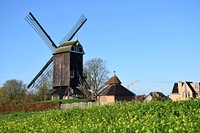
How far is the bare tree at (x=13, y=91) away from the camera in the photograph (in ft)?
172

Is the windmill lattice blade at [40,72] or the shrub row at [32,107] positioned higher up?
the windmill lattice blade at [40,72]

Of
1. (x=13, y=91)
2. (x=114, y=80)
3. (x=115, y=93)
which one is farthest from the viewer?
(x=13, y=91)

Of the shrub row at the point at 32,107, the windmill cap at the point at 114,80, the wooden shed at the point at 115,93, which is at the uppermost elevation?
the windmill cap at the point at 114,80

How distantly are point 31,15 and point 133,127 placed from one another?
4344 cm

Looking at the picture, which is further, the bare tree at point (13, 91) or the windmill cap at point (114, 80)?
the bare tree at point (13, 91)

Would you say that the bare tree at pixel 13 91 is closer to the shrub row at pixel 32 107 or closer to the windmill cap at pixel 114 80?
the shrub row at pixel 32 107

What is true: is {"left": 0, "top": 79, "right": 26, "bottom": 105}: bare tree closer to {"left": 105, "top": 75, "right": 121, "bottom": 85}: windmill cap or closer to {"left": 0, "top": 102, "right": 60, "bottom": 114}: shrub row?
{"left": 0, "top": 102, "right": 60, "bottom": 114}: shrub row

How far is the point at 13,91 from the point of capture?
181 ft

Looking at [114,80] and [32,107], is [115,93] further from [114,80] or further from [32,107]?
[32,107]

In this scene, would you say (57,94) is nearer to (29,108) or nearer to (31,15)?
(29,108)

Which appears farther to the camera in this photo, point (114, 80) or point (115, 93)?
point (114, 80)

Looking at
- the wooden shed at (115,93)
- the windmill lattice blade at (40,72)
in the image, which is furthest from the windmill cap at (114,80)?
the windmill lattice blade at (40,72)

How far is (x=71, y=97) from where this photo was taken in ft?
142

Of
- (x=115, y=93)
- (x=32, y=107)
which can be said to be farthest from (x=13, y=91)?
(x=115, y=93)
